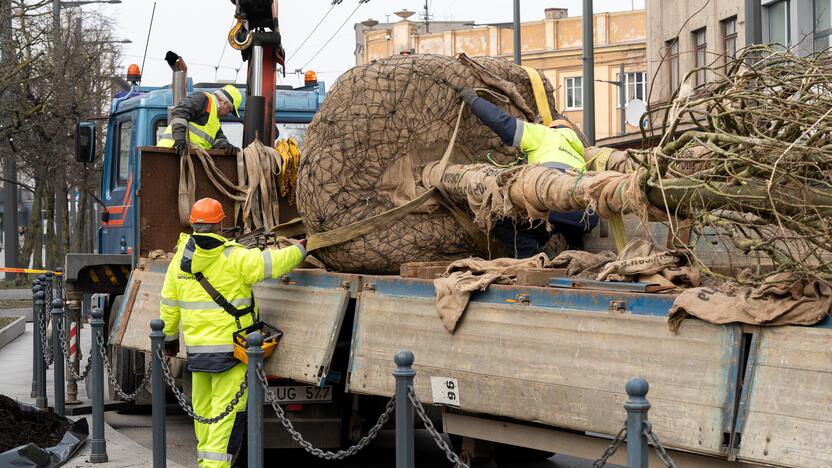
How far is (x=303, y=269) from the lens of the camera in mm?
8508

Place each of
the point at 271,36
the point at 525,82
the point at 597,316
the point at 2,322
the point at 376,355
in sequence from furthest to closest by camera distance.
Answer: the point at 2,322 < the point at 271,36 < the point at 525,82 < the point at 376,355 < the point at 597,316

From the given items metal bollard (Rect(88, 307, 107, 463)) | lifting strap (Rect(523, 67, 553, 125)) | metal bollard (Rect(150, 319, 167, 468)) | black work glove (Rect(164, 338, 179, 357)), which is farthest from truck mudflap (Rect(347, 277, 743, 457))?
metal bollard (Rect(88, 307, 107, 463))

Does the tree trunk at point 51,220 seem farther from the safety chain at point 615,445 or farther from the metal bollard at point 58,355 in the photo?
the safety chain at point 615,445

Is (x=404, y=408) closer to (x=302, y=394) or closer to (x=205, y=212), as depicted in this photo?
(x=302, y=394)


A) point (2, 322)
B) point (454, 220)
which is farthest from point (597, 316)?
point (2, 322)

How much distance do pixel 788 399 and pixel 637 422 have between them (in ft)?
2.59

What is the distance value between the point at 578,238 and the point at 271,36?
4.31 m

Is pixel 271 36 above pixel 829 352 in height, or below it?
above

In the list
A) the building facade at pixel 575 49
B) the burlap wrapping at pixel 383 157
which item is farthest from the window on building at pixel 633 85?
the burlap wrapping at pixel 383 157

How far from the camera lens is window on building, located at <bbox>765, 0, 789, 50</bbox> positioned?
2605cm

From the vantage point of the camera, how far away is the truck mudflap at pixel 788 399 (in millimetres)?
4941

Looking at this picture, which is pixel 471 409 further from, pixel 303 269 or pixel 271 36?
pixel 271 36

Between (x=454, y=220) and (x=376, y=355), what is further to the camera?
(x=454, y=220)

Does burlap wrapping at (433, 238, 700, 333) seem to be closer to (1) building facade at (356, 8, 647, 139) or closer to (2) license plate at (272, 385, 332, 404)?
(2) license plate at (272, 385, 332, 404)
